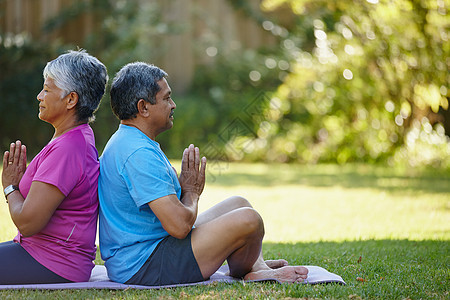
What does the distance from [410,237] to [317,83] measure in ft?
21.8

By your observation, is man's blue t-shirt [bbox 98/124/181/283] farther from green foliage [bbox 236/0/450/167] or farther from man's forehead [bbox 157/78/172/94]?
green foliage [bbox 236/0/450/167]

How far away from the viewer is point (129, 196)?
322 cm

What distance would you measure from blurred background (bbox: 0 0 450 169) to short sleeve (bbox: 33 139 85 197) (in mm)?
7194

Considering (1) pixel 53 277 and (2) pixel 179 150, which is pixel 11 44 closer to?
(2) pixel 179 150

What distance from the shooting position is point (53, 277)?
3311 millimetres

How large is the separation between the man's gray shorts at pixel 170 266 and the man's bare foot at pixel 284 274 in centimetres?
35

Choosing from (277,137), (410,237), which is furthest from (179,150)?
(410,237)

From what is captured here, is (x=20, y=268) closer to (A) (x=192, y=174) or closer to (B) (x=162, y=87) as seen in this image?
(A) (x=192, y=174)

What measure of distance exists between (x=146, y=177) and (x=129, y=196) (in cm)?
19

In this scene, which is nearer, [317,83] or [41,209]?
[41,209]

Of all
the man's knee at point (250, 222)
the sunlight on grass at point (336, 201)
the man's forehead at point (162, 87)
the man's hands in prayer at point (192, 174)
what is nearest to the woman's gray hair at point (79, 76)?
the man's forehead at point (162, 87)

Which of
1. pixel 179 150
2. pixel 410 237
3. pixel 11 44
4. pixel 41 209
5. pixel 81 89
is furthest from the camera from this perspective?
pixel 179 150

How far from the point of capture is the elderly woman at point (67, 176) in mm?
3197

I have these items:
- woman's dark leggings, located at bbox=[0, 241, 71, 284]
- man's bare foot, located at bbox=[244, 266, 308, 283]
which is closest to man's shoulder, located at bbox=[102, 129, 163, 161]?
woman's dark leggings, located at bbox=[0, 241, 71, 284]
